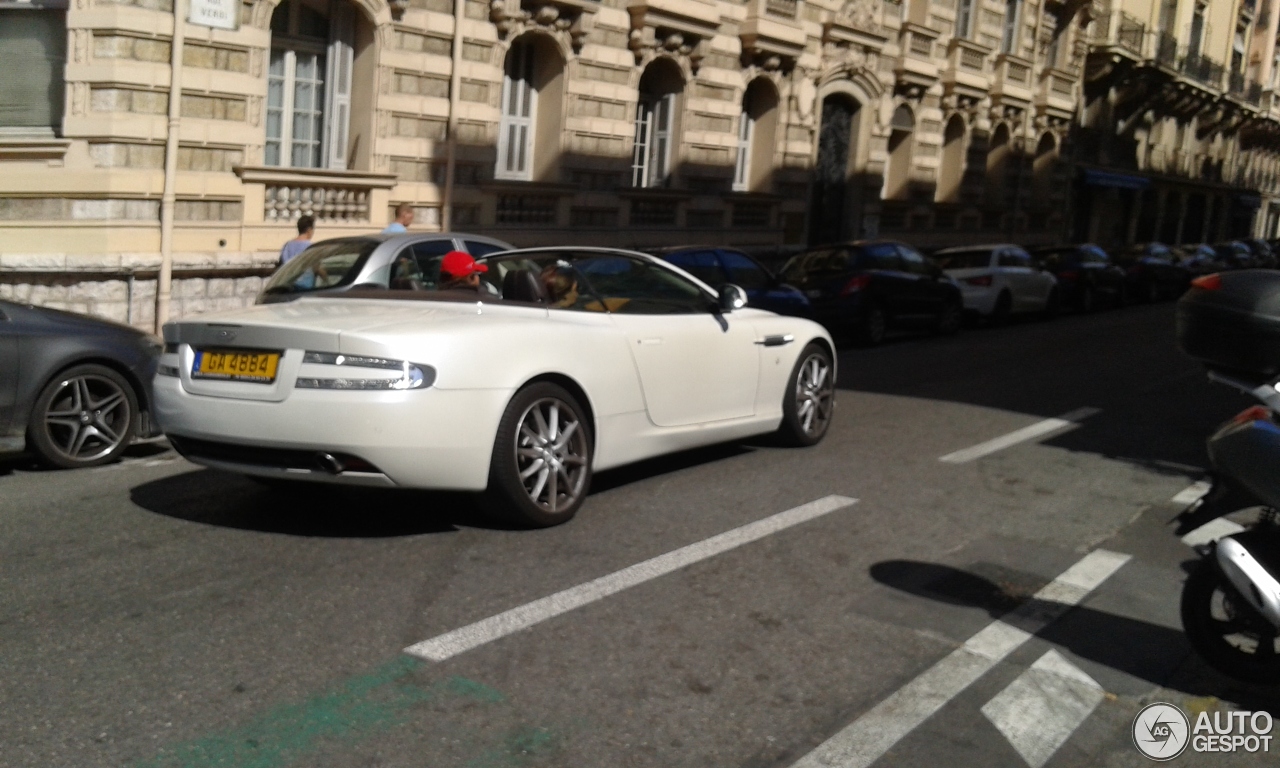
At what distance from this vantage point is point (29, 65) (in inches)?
606

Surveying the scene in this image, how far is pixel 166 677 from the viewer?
484 cm

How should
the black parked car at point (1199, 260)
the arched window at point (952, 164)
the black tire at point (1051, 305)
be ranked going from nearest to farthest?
the black tire at point (1051, 305)
the arched window at point (952, 164)
the black parked car at point (1199, 260)

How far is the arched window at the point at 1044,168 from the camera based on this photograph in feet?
138

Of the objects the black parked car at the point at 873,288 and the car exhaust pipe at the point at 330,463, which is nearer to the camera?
the car exhaust pipe at the point at 330,463

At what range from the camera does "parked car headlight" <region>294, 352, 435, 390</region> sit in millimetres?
6422

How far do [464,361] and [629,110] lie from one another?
55.4ft

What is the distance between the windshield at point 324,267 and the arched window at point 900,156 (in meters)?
23.3

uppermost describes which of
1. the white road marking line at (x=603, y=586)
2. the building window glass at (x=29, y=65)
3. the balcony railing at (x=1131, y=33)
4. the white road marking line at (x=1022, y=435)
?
the balcony railing at (x=1131, y=33)

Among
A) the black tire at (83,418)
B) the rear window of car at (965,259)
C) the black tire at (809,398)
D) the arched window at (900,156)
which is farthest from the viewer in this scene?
the arched window at (900,156)

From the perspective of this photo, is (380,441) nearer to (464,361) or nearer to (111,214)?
(464,361)

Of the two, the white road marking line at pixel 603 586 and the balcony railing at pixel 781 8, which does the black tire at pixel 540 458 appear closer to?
the white road marking line at pixel 603 586

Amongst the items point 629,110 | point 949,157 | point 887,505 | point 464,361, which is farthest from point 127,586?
point 949,157

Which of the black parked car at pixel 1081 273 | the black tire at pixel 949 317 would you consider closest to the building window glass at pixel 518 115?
the black tire at pixel 949 317

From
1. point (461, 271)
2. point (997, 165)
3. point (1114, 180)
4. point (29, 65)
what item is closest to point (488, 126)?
point (29, 65)
